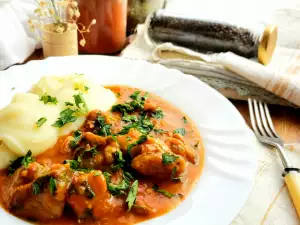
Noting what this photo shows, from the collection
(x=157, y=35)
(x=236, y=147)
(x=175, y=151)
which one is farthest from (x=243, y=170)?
(x=157, y=35)

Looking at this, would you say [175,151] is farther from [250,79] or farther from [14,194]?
[250,79]

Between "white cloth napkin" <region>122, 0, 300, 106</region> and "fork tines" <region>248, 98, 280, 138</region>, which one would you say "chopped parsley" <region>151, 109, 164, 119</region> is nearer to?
"fork tines" <region>248, 98, 280, 138</region>

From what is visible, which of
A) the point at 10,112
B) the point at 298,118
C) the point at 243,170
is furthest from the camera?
the point at 298,118

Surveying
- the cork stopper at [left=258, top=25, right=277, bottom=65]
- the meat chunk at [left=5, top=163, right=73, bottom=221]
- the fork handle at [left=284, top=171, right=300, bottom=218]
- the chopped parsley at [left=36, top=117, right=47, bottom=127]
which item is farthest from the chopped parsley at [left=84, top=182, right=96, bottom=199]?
the cork stopper at [left=258, top=25, right=277, bottom=65]

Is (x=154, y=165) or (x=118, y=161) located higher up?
(x=154, y=165)

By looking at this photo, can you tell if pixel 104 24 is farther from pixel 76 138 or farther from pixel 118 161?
pixel 118 161

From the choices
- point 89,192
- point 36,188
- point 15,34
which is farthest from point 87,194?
point 15,34
